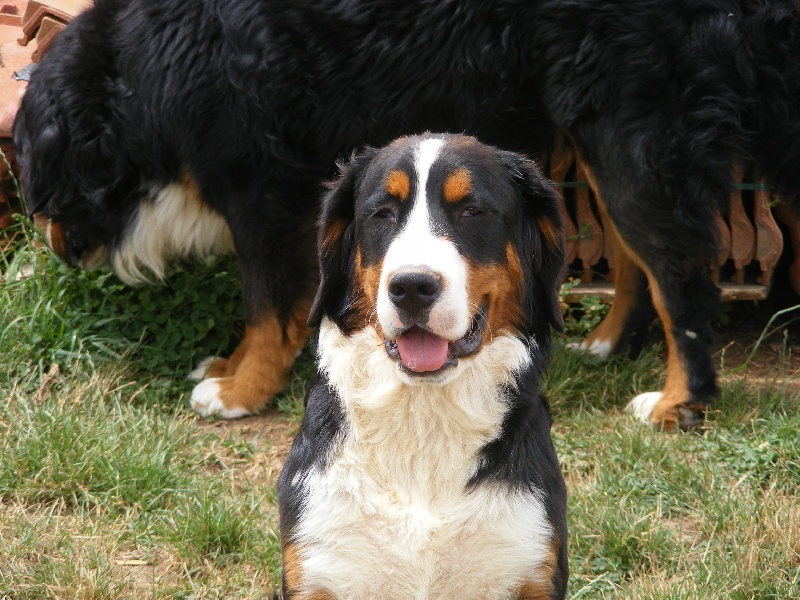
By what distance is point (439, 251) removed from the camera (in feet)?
8.70

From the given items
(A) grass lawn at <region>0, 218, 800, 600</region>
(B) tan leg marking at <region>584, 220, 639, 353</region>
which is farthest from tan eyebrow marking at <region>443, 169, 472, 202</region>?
(B) tan leg marking at <region>584, 220, 639, 353</region>

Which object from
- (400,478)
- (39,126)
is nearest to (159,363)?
(39,126)

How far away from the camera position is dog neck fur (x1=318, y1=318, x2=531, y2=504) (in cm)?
281

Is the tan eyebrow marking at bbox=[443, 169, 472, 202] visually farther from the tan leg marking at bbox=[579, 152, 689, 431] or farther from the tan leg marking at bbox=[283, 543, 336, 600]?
the tan leg marking at bbox=[579, 152, 689, 431]

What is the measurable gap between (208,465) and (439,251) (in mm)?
2144

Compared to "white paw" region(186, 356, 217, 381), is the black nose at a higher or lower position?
higher

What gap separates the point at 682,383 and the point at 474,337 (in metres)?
2.03

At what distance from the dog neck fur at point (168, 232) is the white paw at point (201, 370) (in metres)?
0.50

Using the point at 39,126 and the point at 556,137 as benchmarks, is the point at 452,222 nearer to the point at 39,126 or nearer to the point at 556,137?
the point at 556,137

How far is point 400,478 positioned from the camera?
2809mm

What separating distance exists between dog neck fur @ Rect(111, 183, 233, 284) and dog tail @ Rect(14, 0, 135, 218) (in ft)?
0.62

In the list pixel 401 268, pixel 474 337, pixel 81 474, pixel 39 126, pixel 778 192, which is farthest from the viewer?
pixel 39 126

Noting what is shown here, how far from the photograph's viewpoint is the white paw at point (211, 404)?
192 inches

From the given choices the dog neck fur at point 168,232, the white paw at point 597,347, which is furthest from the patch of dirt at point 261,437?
the white paw at point 597,347
